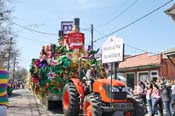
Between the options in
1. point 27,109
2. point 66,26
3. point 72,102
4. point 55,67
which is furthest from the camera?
point 66,26

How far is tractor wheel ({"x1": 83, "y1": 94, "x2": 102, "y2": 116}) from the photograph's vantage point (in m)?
10.7

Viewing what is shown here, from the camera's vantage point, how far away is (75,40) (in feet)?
57.0

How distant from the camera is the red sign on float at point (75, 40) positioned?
17.0 meters

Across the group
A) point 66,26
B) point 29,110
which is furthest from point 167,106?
point 66,26

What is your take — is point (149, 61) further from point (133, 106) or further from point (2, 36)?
point (133, 106)

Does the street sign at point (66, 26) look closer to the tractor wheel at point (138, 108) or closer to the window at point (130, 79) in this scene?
the window at point (130, 79)

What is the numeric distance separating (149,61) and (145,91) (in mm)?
14512

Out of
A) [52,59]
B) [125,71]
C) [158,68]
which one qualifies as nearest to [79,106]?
[52,59]

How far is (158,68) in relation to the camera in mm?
29391

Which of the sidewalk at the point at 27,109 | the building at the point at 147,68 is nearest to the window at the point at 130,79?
the building at the point at 147,68

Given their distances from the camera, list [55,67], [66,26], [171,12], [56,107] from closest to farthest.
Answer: [55,67], [56,107], [171,12], [66,26]

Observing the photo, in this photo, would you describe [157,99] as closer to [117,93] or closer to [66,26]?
[117,93]

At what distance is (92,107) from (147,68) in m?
20.4

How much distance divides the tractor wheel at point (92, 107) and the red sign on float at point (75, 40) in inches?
221
